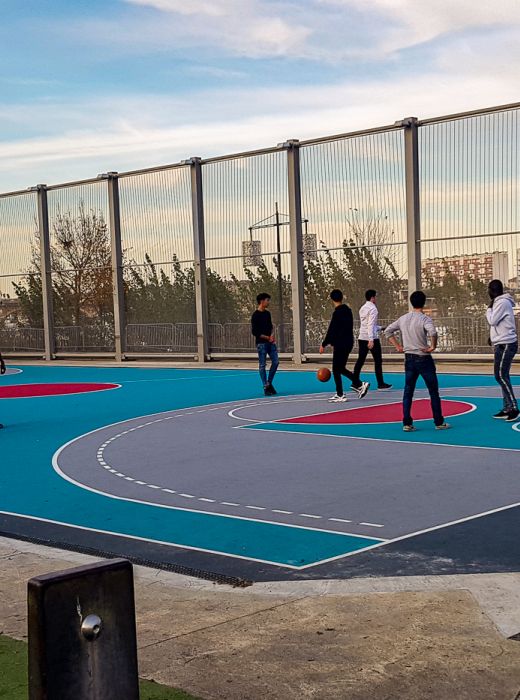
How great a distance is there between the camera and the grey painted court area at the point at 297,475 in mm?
8789

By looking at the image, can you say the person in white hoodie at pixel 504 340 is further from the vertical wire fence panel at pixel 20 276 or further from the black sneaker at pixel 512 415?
the vertical wire fence panel at pixel 20 276

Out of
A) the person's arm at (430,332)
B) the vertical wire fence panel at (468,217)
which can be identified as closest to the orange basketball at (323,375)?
the person's arm at (430,332)

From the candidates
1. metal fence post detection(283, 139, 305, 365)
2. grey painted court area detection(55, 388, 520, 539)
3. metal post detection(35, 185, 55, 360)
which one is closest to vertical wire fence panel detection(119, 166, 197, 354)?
metal post detection(35, 185, 55, 360)

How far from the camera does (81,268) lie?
36500 millimetres

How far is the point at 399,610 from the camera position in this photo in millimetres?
5785

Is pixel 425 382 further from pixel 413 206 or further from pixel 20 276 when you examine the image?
pixel 20 276

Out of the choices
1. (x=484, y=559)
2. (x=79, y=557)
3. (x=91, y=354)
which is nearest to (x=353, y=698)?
(x=484, y=559)

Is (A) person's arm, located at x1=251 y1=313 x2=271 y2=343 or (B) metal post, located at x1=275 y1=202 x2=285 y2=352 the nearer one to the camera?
(A) person's arm, located at x1=251 y1=313 x2=271 y2=343

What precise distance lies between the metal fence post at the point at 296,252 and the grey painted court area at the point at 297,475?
13.5 metres

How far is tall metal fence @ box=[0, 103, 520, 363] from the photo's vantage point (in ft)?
82.3

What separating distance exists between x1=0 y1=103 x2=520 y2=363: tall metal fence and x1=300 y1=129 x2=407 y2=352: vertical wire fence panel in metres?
0.04

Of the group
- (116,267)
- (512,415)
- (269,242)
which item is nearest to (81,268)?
(116,267)

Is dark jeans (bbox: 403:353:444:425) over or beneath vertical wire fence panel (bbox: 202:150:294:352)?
beneath

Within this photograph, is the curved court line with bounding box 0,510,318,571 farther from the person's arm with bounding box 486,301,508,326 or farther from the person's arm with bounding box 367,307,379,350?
the person's arm with bounding box 367,307,379,350
